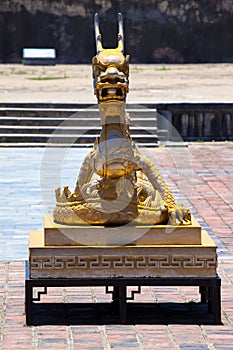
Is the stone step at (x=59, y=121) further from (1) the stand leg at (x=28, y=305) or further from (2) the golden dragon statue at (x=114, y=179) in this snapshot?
(1) the stand leg at (x=28, y=305)

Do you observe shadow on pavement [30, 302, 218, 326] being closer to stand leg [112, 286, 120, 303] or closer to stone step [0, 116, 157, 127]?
stand leg [112, 286, 120, 303]

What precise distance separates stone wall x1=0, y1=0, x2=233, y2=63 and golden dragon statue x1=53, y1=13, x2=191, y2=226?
19.6m

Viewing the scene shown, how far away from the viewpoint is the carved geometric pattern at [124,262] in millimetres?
7055

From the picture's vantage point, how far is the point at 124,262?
7078 mm

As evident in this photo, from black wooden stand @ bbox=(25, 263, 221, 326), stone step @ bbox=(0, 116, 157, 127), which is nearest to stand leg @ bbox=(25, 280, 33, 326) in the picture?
black wooden stand @ bbox=(25, 263, 221, 326)

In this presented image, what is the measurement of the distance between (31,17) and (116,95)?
20439 millimetres

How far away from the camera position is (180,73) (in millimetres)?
23625

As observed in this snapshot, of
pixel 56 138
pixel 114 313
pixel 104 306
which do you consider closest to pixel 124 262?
pixel 114 313

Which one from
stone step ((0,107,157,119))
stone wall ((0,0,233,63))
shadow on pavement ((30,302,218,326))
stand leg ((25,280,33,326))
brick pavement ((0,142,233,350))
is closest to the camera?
brick pavement ((0,142,233,350))

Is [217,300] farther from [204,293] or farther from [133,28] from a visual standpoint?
[133,28]

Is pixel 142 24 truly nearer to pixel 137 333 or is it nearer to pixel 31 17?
pixel 31 17

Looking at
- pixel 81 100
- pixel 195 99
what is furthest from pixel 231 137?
pixel 81 100

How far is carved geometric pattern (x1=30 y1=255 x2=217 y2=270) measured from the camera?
7.05 m

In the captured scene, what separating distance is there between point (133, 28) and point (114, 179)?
20580 mm
